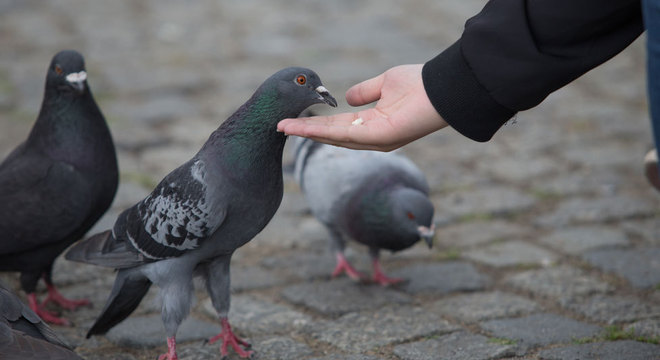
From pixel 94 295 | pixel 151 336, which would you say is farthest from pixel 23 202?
pixel 151 336

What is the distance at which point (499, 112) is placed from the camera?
2936mm

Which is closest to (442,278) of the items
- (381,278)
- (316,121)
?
(381,278)

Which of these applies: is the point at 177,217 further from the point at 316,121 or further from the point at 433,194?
the point at 433,194

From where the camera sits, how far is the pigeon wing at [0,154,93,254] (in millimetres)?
3836

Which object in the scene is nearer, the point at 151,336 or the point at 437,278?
the point at 151,336

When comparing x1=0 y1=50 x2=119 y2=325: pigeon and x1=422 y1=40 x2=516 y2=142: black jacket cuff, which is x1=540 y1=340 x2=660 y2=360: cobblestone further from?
x1=0 y1=50 x2=119 y2=325: pigeon

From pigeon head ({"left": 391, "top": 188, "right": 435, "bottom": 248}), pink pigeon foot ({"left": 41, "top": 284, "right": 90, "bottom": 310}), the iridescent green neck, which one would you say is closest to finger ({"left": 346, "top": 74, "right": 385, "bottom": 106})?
the iridescent green neck

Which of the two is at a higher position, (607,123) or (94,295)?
(607,123)

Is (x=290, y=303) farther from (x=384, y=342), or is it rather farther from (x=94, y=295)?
(x=94, y=295)

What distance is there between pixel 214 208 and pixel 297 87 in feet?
1.89

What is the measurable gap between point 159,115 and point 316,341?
136 inches

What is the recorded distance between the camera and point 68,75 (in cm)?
404

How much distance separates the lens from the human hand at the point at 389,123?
10.0 ft

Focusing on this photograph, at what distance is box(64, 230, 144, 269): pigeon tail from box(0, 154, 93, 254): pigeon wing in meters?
0.23
